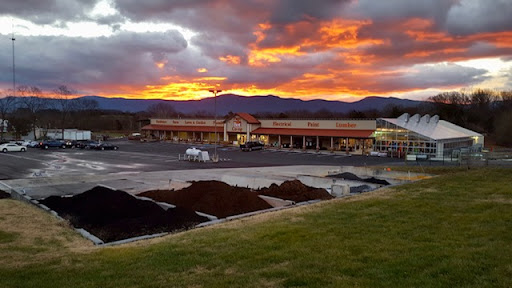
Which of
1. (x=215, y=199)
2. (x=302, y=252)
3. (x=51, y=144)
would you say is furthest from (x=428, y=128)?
(x=51, y=144)

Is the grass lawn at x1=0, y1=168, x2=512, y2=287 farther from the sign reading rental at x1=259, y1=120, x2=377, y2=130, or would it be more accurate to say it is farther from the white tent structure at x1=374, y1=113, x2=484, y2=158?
the sign reading rental at x1=259, y1=120, x2=377, y2=130

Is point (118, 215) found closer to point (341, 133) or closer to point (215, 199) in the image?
point (215, 199)

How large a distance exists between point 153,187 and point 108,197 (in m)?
6.94

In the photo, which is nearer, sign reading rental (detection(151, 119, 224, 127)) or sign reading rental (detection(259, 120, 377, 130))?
sign reading rental (detection(259, 120, 377, 130))

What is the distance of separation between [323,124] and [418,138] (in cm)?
1783

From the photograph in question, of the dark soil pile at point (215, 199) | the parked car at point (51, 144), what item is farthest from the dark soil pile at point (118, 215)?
the parked car at point (51, 144)

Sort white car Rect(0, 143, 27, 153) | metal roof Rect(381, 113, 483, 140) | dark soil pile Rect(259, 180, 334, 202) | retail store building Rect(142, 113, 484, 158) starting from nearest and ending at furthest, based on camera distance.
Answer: dark soil pile Rect(259, 180, 334, 202)
metal roof Rect(381, 113, 483, 140)
retail store building Rect(142, 113, 484, 158)
white car Rect(0, 143, 27, 153)

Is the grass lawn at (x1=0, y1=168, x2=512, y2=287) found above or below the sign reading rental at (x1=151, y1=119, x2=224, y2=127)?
below

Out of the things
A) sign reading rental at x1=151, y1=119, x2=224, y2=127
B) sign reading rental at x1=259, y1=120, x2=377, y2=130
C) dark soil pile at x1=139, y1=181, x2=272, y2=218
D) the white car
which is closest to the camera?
dark soil pile at x1=139, y1=181, x2=272, y2=218

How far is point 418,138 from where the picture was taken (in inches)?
1844

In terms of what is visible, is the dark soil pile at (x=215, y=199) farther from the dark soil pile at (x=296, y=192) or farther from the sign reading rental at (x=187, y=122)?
the sign reading rental at (x=187, y=122)

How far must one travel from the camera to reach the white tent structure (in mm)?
45728

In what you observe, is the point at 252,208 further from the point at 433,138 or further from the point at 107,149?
the point at 107,149

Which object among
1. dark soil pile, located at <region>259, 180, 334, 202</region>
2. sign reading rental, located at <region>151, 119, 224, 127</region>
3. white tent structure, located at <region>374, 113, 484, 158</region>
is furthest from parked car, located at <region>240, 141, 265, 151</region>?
dark soil pile, located at <region>259, 180, 334, 202</region>
